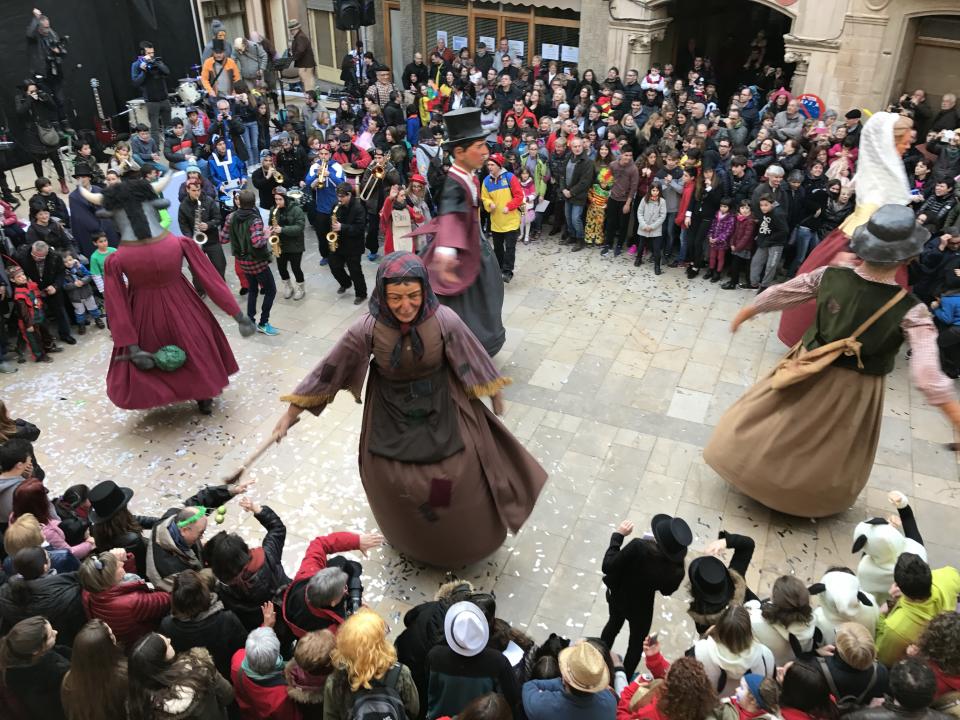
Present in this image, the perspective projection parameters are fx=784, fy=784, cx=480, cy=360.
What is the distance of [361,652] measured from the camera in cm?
286

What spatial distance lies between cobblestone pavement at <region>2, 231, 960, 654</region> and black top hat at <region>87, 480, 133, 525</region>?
1.47 m

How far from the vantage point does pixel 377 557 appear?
206 inches

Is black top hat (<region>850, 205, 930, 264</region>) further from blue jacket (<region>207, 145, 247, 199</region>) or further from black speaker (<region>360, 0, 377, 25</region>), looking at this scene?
black speaker (<region>360, 0, 377, 25</region>)

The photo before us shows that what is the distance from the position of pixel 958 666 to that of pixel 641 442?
11.4ft

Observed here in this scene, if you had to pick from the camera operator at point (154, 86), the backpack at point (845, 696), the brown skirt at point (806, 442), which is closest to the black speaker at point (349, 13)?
the camera operator at point (154, 86)

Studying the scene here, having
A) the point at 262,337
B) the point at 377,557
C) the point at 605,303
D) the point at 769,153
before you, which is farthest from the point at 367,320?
the point at 769,153

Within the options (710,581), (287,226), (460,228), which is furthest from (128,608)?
(287,226)

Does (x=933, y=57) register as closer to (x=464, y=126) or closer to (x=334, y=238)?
(x=464, y=126)

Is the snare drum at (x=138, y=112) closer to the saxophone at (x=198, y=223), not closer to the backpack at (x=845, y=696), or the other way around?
the saxophone at (x=198, y=223)

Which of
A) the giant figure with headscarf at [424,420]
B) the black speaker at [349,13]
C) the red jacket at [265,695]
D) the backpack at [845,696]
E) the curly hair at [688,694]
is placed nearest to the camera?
the curly hair at [688,694]

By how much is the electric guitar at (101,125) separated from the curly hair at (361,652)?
13.3 metres

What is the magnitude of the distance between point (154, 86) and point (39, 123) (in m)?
2.16

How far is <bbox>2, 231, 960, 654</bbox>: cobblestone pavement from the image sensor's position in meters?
5.16

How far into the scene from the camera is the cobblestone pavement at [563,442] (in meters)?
5.16
